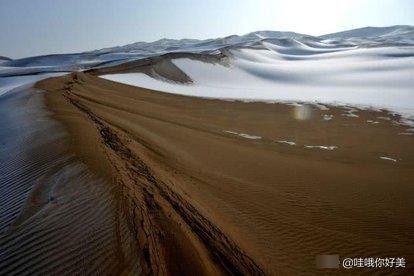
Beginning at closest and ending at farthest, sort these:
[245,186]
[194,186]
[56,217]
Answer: [56,217] < [194,186] < [245,186]

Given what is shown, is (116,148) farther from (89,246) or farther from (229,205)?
(89,246)

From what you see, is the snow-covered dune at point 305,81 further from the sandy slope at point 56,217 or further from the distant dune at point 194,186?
the sandy slope at point 56,217

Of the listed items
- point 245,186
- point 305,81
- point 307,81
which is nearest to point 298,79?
point 305,81

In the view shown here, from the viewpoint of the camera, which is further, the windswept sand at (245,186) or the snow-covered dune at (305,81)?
the snow-covered dune at (305,81)

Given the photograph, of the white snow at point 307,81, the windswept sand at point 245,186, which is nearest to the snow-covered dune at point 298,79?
the white snow at point 307,81

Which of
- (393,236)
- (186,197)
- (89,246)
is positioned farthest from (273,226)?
(89,246)

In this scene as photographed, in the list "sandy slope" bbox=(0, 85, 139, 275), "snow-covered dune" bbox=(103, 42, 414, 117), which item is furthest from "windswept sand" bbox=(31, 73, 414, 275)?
"snow-covered dune" bbox=(103, 42, 414, 117)

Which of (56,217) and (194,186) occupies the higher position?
(56,217)

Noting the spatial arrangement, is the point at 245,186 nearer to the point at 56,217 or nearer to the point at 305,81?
the point at 56,217

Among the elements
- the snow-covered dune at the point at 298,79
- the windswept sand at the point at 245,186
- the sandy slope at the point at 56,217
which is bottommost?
the snow-covered dune at the point at 298,79
